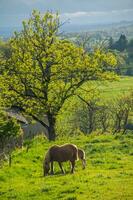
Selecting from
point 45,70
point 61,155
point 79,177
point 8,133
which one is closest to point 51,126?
point 45,70

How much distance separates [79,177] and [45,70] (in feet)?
66.4

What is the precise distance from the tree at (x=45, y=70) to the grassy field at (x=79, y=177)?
26.3 ft

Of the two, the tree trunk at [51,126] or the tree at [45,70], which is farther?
the tree trunk at [51,126]

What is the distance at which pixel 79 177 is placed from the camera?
22750 millimetres

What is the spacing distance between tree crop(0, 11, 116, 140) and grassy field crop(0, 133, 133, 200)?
801 cm

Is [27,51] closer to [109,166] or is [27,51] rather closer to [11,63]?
[11,63]

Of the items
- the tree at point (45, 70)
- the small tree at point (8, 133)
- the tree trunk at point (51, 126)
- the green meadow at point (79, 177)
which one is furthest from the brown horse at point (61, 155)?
the tree trunk at point (51, 126)

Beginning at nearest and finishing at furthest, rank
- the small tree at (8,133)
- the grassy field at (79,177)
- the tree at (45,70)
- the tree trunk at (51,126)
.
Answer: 1. the grassy field at (79,177)
2. the small tree at (8,133)
3. the tree at (45,70)
4. the tree trunk at (51,126)

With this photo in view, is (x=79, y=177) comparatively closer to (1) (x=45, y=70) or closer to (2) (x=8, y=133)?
(2) (x=8, y=133)

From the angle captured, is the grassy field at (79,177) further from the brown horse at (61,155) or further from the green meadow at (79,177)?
the brown horse at (61,155)

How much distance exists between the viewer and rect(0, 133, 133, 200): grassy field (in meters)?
19.2

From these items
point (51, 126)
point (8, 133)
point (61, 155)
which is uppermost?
point (61, 155)

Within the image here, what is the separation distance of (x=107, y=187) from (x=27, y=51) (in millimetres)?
24451

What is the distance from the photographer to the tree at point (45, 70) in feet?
134
